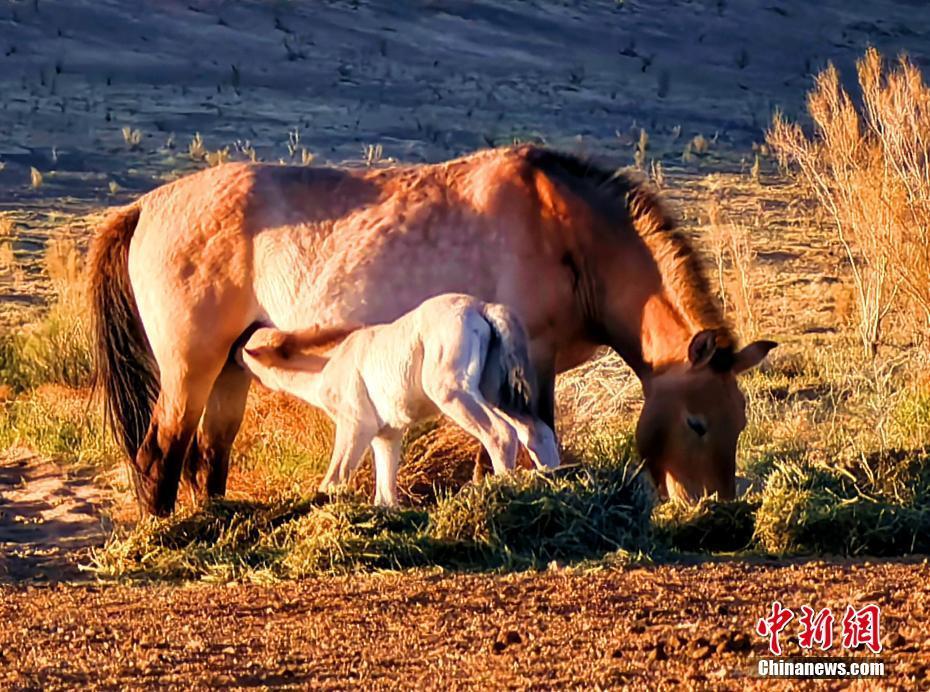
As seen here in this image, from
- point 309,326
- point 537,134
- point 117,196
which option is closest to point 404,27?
point 537,134

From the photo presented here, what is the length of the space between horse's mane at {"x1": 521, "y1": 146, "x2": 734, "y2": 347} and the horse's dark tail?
2684mm

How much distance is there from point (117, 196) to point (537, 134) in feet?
42.4

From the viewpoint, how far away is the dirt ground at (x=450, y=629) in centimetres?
593

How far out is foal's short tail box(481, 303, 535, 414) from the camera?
29.5ft

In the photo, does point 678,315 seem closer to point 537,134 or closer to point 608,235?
point 608,235

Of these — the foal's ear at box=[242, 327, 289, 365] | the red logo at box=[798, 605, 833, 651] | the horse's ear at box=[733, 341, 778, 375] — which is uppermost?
the horse's ear at box=[733, 341, 778, 375]

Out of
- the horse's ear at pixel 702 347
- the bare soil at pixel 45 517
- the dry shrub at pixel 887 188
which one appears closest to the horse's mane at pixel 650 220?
the horse's ear at pixel 702 347

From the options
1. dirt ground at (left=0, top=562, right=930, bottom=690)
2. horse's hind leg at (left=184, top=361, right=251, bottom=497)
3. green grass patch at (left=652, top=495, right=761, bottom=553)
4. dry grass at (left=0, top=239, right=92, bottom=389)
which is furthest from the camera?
dry grass at (left=0, top=239, right=92, bottom=389)

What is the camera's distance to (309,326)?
1022 cm

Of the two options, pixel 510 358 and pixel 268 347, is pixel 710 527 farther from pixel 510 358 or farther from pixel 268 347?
pixel 268 347

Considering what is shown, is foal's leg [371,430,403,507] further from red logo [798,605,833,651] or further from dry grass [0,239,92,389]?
dry grass [0,239,92,389]

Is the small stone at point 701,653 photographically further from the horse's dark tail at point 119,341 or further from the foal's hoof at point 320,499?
the horse's dark tail at point 119,341

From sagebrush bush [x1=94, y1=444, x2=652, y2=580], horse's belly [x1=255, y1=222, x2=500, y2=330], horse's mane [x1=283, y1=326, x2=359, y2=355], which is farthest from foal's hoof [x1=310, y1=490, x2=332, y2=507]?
horse's belly [x1=255, y1=222, x2=500, y2=330]

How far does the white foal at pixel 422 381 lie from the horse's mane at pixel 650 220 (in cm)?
116
